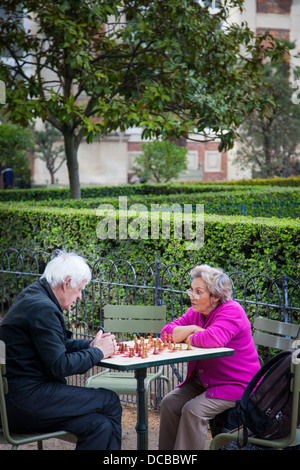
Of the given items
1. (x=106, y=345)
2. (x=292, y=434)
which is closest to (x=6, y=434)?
(x=106, y=345)

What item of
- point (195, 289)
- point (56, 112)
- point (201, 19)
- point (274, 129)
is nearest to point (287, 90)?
point (274, 129)

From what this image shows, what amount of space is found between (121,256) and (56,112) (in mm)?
3353

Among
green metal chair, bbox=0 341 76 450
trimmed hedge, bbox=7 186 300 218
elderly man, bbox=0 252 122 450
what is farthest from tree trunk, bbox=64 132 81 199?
green metal chair, bbox=0 341 76 450

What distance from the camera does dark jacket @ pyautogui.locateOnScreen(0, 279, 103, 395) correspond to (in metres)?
3.53

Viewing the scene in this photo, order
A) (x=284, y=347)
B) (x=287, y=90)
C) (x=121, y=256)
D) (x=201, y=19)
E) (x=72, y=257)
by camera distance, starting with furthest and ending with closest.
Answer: (x=287, y=90)
(x=201, y=19)
(x=121, y=256)
(x=284, y=347)
(x=72, y=257)

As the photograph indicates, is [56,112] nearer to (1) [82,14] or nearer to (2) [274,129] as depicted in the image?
(1) [82,14]

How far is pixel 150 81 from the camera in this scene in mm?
11500

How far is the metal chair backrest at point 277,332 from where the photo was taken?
4.12 metres

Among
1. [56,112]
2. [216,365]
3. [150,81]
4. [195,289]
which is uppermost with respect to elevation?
[150,81]

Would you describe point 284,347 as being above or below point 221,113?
below

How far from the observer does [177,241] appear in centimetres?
723

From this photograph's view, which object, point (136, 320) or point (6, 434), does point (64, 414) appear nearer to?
point (6, 434)

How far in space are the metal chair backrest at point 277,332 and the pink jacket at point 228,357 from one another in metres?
0.21

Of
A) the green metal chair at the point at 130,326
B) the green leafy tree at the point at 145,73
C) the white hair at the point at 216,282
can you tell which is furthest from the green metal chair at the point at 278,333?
the green leafy tree at the point at 145,73
